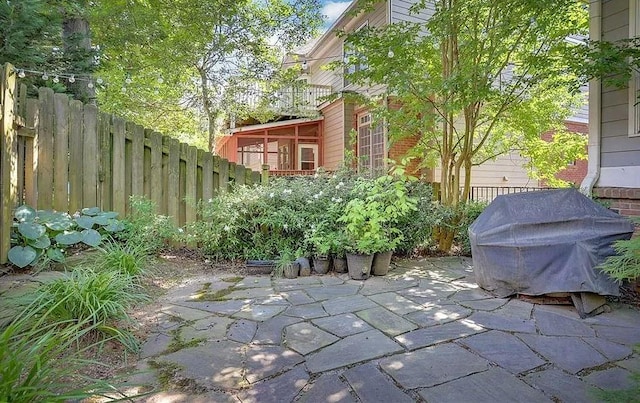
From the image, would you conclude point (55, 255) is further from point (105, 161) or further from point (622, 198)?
point (622, 198)

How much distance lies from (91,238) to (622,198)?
534 cm

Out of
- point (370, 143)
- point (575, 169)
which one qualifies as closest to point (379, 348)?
point (370, 143)

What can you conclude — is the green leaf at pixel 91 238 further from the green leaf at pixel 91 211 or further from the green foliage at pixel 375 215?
the green foliage at pixel 375 215

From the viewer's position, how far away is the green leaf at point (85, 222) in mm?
3871

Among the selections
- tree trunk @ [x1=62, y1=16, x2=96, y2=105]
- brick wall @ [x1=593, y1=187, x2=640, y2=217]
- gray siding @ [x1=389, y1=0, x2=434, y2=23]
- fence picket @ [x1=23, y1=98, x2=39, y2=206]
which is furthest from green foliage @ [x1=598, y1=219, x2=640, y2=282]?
gray siding @ [x1=389, y1=0, x2=434, y2=23]

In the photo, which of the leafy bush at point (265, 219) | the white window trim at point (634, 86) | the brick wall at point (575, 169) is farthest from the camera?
the brick wall at point (575, 169)

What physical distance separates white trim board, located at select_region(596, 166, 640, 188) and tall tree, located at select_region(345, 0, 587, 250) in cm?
118

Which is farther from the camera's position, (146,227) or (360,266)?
(146,227)

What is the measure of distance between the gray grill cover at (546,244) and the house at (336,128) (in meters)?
5.44

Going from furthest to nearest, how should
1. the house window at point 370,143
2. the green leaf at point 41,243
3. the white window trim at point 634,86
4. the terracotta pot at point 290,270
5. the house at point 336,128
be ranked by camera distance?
the house window at point 370,143, the house at point 336,128, the terracotta pot at point 290,270, the white window trim at point 634,86, the green leaf at point 41,243

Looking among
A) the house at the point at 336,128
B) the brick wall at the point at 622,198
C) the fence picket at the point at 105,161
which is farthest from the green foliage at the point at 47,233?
the house at the point at 336,128

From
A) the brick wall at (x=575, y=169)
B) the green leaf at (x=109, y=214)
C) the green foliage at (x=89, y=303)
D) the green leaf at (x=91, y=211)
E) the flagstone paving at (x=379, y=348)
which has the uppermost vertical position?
the brick wall at (x=575, y=169)

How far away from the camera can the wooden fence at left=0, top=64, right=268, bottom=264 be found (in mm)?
3371

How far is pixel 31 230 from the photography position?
11.2 feet
